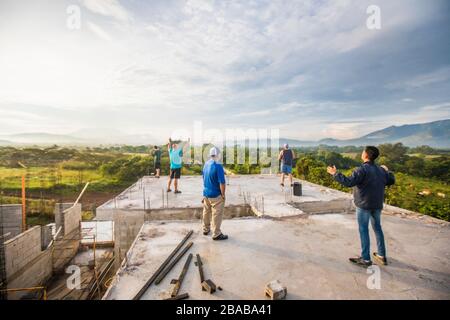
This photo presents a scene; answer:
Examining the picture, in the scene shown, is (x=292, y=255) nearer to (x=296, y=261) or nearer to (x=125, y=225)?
(x=296, y=261)

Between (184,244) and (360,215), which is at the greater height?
(360,215)

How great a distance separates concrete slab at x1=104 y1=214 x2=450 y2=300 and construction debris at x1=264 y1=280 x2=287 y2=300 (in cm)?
8

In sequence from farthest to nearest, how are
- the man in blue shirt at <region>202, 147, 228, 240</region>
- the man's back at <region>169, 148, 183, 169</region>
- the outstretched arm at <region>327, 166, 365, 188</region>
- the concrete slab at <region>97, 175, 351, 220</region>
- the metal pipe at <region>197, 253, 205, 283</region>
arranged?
the man's back at <region>169, 148, 183, 169</region> < the concrete slab at <region>97, 175, 351, 220</region> < the man in blue shirt at <region>202, 147, 228, 240</region> < the outstretched arm at <region>327, 166, 365, 188</region> < the metal pipe at <region>197, 253, 205, 283</region>

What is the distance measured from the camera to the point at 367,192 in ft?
10.1

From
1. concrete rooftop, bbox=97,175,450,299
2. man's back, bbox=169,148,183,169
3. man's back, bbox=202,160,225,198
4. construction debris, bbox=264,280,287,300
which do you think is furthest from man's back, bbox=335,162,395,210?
man's back, bbox=169,148,183,169

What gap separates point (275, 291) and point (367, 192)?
1.85 meters

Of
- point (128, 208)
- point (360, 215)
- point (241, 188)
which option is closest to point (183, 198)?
point (128, 208)

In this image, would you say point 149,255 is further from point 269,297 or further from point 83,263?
point 83,263

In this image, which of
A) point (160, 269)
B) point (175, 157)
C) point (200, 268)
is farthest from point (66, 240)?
point (200, 268)

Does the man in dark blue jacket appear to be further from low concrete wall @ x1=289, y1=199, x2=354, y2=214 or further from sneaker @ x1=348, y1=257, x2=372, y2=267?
low concrete wall @ x1=289, y1=199, x2=354, y2=214

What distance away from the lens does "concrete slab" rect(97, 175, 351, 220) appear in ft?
19.2
